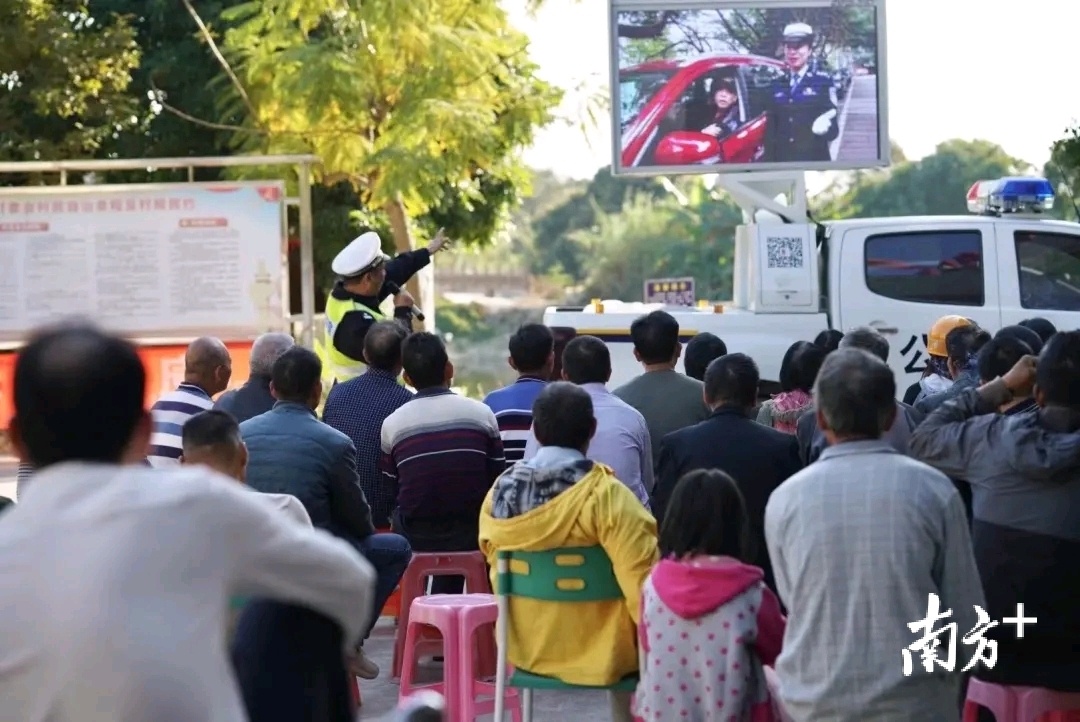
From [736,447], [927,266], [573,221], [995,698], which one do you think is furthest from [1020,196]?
[573,221]

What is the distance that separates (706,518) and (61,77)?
528 inches

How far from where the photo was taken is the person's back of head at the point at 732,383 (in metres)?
5.38

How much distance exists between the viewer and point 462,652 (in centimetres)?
566

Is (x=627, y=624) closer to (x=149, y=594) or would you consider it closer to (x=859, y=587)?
(x=859, y=587)

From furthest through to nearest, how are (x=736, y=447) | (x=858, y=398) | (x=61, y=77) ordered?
(x=61, y=77) < (x=736, y=447) < (x=858, y=398)

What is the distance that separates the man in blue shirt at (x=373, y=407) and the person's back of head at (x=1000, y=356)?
2.60 meters

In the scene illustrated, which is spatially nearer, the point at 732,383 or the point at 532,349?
the point at 732,383

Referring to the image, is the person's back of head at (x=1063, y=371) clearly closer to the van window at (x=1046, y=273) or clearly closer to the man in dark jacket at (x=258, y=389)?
the man in dark jacket at (x=258, y=389)

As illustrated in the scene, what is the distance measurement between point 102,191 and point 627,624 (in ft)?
27.3

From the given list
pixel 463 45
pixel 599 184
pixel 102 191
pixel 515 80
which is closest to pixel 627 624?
pixel 102 191

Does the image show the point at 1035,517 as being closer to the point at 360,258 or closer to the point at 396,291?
the point at 360,258

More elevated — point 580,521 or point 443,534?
point 580,521

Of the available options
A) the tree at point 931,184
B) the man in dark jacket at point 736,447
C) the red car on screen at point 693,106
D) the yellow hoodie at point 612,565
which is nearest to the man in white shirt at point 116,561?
the yellow hoodie at point 612,565

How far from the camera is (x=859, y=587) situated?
3744mm
